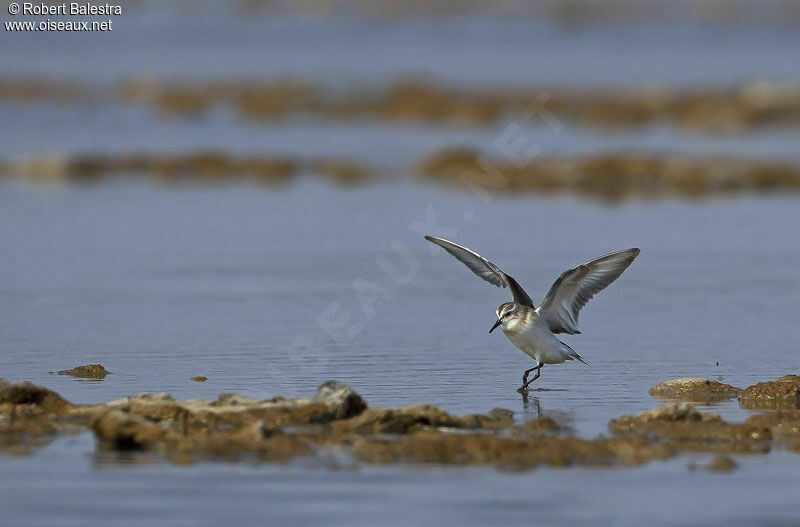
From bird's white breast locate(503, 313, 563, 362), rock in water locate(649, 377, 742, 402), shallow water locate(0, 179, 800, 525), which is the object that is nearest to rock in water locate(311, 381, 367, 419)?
shallow water locate(0, 179, 800, 525)

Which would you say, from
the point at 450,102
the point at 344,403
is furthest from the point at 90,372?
the point at 450,102

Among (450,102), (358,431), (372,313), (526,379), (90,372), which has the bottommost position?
(358,431)

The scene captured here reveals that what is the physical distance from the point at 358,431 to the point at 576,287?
3013 millimetres

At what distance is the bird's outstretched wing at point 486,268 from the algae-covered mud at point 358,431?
177 cm

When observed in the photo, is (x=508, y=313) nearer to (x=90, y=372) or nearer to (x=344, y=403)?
(x=344, y=403)

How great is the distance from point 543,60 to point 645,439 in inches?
1830

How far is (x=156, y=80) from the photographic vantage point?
47.7 meters

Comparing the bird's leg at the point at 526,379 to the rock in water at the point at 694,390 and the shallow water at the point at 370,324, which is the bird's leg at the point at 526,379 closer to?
the shallow water at the point at 370,324

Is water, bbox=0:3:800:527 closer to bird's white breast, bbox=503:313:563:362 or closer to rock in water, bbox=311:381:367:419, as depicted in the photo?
bird's white breast, bbox=503:313:563:362

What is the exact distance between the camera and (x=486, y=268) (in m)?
12.3

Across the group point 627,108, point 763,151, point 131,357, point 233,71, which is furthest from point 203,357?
point 233,71

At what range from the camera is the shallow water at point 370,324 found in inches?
323

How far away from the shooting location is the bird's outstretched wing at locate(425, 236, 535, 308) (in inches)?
468

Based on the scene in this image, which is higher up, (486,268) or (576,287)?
(486,268)
